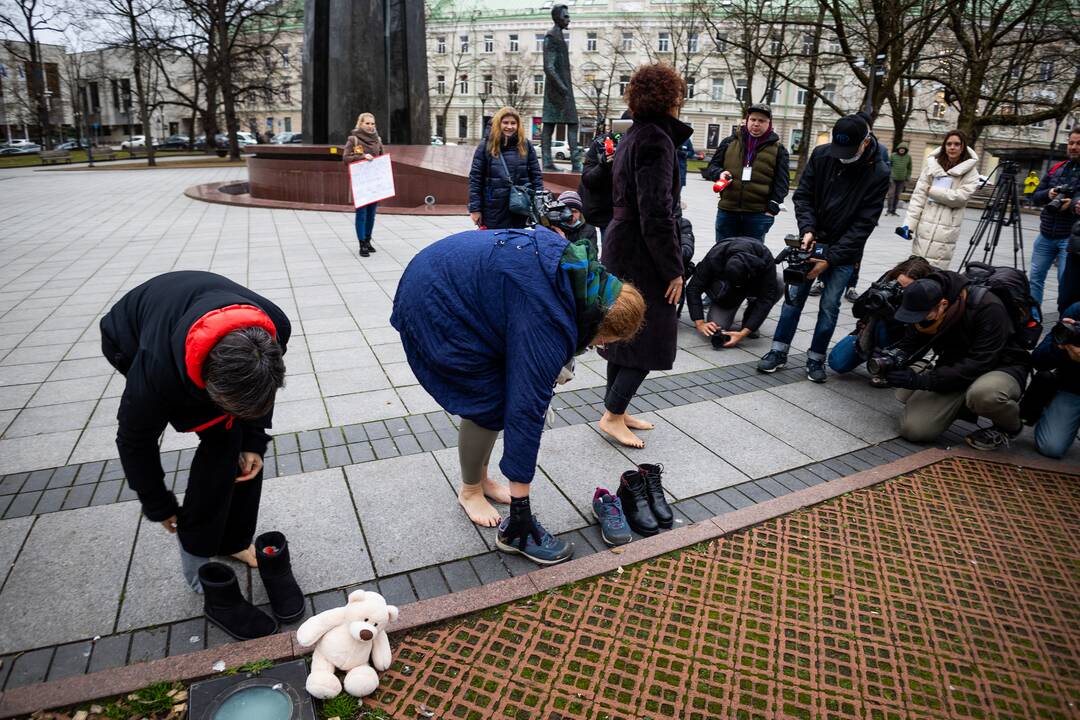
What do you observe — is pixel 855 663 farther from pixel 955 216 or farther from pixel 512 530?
pixel 955 216

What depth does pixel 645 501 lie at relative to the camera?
131 inches

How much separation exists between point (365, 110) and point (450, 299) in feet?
44.4

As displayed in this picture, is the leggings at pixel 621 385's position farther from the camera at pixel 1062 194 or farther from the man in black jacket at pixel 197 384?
the camera at pixel 1062 194

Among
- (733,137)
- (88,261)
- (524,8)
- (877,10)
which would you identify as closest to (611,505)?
(733,137)

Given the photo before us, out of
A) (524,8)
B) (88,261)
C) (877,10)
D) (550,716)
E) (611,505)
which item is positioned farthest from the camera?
(524,8)

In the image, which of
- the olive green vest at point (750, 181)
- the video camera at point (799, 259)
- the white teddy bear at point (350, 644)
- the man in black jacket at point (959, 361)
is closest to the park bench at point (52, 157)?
the olive green vest at point (750, 181)

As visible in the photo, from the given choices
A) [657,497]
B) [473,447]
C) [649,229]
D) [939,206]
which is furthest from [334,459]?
[939,206]

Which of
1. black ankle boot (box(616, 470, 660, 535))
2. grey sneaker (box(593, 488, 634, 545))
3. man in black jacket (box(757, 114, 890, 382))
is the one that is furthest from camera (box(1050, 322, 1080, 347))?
grey sneaker (box(593, 488, 634, 545))

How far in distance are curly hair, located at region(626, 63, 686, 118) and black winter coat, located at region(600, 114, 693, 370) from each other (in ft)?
0.23

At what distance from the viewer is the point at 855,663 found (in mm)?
2518

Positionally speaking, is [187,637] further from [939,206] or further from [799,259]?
[939,206]

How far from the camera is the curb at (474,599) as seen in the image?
87.7 inches

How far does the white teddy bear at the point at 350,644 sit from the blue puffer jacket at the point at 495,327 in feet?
2.32

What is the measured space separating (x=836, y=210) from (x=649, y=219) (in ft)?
7.66
